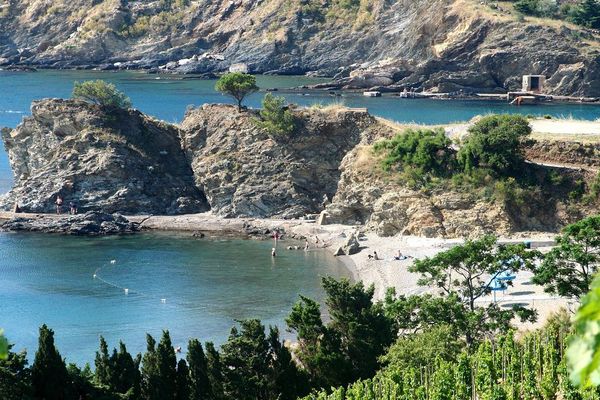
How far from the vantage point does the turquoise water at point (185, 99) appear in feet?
343

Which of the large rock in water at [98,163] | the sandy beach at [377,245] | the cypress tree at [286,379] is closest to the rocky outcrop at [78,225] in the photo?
the sandy beach at [377,245]

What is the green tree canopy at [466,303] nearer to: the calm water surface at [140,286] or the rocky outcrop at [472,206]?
the calm water surface at [140,286]

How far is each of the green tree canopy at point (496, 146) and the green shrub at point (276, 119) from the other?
1275 cm

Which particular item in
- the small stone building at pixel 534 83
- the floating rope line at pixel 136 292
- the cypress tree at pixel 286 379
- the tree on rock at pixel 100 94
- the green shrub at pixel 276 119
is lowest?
the floating rope line at pixel 136 292

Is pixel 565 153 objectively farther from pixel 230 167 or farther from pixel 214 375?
pixel 214 375

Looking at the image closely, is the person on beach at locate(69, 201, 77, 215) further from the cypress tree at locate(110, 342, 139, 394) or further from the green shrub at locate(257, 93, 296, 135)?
the cypress tree at locate(110, 342, 139, 394)

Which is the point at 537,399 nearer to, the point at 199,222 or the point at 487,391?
the point at 487,391

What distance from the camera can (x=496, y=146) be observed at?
5916 cm

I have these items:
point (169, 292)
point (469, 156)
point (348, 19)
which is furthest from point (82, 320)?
point (348, 19)

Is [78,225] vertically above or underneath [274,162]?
underneath

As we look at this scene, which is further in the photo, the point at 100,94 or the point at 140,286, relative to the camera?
the point at 100,94

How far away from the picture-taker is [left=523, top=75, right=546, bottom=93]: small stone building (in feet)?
399

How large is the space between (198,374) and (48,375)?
468 cm

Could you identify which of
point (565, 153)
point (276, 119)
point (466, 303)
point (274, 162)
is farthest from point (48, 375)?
point (276, 119)
